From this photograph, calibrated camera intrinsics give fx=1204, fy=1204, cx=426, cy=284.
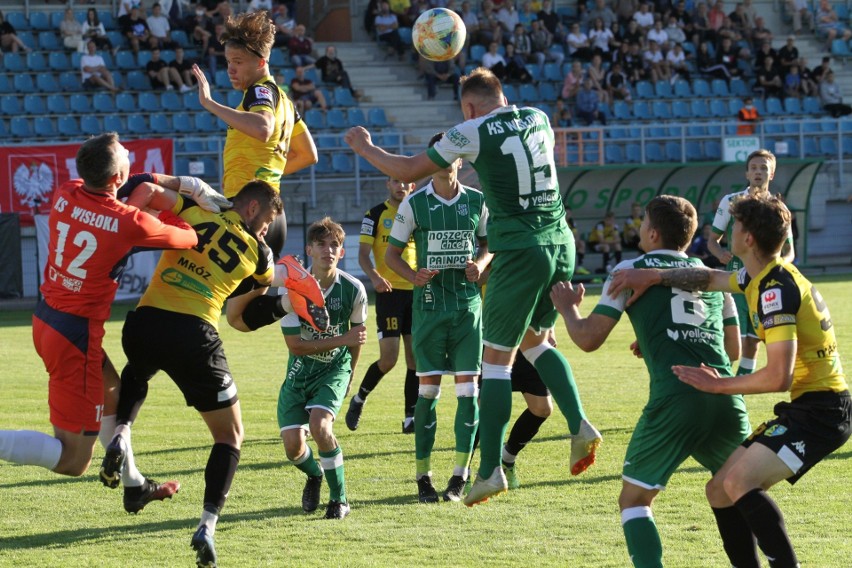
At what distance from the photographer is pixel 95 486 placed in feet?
27.0

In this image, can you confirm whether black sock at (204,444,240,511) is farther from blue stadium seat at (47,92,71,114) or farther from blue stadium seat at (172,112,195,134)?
blue stadium seat at (47,92,71,114)

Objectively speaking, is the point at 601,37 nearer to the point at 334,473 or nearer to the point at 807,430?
the point at 334,473

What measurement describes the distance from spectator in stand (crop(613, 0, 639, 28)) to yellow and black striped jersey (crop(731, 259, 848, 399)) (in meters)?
27.1

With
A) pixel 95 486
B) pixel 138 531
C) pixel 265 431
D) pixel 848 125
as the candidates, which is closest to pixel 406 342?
pixel 265 431

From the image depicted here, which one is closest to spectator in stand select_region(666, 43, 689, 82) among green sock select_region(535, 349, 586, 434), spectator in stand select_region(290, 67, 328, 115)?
spectator in stand select_region(290, 67, 328, 115)

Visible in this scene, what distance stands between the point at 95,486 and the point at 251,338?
31.0 feet

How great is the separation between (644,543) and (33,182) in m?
18.3

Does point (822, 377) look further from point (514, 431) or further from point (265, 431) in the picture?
point (265, 431)

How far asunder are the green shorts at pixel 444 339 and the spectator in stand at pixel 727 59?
964 inches

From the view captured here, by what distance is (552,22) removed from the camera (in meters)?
30.3

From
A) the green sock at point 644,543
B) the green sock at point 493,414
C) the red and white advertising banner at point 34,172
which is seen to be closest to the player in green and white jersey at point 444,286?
the green sock at point 493,414

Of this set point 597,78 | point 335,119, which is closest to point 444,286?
point 335,119

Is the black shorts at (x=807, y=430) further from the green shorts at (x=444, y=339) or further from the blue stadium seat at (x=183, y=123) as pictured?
the blue stadium seat at (x=183, y=123)

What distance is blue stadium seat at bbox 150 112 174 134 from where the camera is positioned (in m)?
24.9
